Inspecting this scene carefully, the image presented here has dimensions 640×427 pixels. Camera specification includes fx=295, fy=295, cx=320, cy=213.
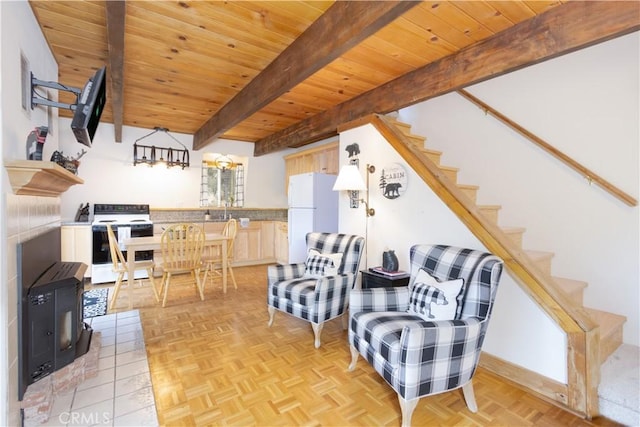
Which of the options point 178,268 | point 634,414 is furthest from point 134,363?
point 634,414

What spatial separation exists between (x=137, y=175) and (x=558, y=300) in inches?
217

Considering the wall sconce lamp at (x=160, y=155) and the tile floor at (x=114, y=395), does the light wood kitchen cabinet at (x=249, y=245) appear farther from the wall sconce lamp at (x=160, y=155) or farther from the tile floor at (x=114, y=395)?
the tile floor at (x=114, y=395)

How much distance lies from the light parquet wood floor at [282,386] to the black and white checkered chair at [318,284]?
0.84 feet

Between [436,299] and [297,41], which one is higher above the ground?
[297,41]

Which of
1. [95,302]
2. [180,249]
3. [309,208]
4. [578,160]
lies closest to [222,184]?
Result: [309,208]

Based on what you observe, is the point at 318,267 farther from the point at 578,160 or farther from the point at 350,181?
the point at 578,160

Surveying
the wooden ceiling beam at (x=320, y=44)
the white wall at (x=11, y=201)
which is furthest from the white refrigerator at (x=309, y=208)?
the white wall at (x=11, y=201)

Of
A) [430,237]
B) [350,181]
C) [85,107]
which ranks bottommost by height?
[430,237]

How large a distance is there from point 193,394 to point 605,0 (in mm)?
3147

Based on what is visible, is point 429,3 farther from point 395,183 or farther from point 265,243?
point 265,243

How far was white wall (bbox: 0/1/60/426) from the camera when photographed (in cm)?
134

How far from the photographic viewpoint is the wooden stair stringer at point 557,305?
5.40ft

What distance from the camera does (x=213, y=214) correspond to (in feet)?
18.0

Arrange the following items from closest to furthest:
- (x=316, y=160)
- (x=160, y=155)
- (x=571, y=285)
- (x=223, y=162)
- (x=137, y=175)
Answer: (x=571, y=285)
(x=137, y=175)
(x=160, y=155)
(x=316, y=160)
(x=223, y=162)
